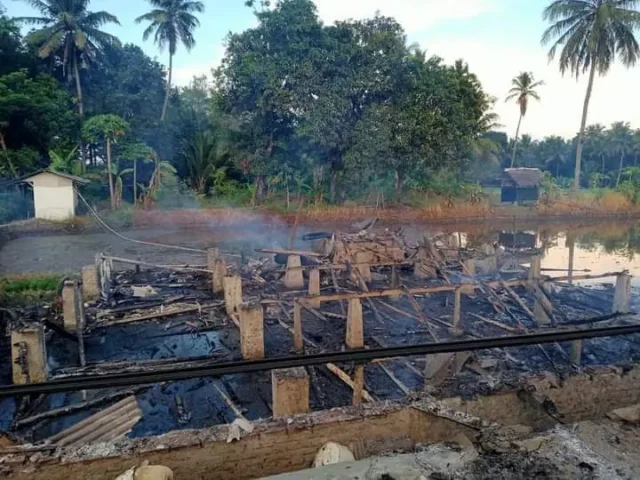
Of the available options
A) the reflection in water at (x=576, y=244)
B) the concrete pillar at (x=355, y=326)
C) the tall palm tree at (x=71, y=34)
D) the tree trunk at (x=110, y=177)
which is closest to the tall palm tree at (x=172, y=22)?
the tall palm tree at (x=71, y=34)

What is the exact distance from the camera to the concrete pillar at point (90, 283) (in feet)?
34.1

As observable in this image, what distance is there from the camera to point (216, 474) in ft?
11.1

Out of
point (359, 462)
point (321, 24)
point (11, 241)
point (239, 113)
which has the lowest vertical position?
point (11, 241)

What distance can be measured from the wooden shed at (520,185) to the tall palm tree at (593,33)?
4.57 m

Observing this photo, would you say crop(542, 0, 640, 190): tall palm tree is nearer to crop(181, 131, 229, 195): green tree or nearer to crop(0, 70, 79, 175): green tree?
crop(181, 131, 229, 195): green tree

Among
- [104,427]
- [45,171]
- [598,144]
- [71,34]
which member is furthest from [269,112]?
[598,144]

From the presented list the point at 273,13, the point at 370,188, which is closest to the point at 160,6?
the point at 273,13

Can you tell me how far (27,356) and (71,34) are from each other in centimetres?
3192

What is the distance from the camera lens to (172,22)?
37.1 meters

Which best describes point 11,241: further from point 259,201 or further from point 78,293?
point 78,293

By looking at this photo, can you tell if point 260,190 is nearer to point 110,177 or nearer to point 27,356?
point 110,177

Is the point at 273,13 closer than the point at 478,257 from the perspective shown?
No

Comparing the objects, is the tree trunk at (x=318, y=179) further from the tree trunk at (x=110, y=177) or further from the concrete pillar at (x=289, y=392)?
the concrete pillar at (x=289, y=392)

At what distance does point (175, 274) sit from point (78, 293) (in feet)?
14.2
